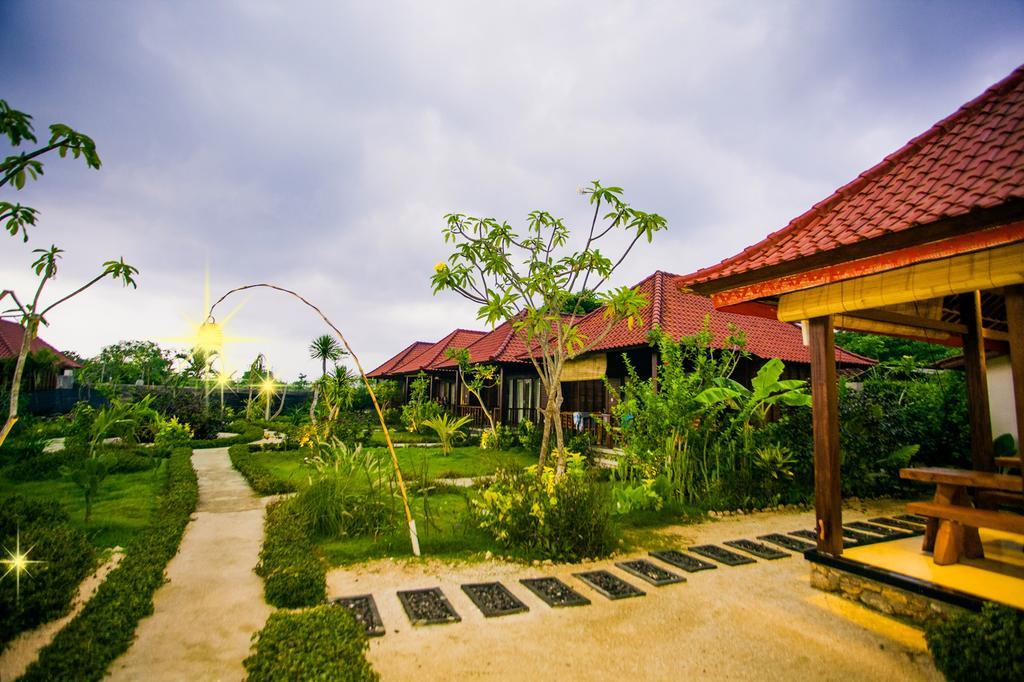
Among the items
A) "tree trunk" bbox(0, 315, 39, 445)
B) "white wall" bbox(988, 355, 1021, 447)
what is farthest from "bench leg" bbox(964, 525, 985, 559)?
"white wall" bbox(988, 355, 1021, 447)

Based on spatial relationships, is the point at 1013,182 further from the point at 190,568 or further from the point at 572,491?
the point at 190,568

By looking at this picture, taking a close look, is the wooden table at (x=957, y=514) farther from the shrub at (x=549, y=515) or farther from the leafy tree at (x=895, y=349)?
the leafy tree at (x=895, y=349)

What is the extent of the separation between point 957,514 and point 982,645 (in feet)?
5.31

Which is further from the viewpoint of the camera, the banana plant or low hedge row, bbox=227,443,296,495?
low hedge row, bbox=227,443,296,495

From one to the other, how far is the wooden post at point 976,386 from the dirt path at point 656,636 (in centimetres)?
253

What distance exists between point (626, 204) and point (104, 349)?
3838cm

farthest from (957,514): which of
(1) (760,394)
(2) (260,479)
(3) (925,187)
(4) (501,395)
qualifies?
(4) (501,395)

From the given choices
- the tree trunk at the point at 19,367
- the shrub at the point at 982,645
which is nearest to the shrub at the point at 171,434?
the tree trunk at the point at 19,367

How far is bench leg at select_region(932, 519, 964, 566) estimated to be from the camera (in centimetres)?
383

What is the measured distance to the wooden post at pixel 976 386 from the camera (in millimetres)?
4938

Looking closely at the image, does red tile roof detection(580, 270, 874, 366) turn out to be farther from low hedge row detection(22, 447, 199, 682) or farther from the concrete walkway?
low hedge row detection(22, 447, 199, 682)

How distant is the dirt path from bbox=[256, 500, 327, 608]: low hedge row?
0.27 meters

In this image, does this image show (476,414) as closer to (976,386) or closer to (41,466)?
(41,466)

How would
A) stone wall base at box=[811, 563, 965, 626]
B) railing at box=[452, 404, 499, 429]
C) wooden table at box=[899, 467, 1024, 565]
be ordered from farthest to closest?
1. railing at box=[452, 404, 499, 429]
2. wooden table at box=[899, 467, 1024, 565]
3. stone wall base at box=[811, 563, 965, 626]
